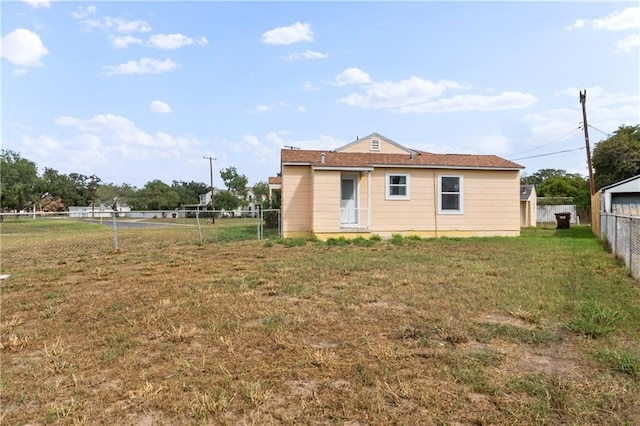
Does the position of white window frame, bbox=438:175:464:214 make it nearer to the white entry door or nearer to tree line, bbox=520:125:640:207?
the white entry door

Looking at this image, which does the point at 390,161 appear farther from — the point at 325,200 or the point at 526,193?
the point at 526,193

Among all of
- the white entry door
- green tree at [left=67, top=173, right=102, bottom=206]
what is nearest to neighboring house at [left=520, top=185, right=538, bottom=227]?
the white entry door

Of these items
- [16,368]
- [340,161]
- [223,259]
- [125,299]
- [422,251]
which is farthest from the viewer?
[340,161]

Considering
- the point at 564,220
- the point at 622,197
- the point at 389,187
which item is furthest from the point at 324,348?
the point at 564,220

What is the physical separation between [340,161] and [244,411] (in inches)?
452

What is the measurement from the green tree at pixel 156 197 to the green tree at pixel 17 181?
15215mm

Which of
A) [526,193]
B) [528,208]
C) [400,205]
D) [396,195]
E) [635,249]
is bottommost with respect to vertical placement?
[635,249]

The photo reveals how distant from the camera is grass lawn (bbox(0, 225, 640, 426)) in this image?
7.41 ft

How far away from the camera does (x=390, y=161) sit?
1376 centimetres

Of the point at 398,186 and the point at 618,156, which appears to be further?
the point at 618,156

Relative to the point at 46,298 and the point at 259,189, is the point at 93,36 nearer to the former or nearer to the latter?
the point at 46,298

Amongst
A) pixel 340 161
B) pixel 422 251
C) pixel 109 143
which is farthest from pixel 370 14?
pixel 109 143

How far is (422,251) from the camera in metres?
9.88

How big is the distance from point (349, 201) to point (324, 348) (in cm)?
1103
